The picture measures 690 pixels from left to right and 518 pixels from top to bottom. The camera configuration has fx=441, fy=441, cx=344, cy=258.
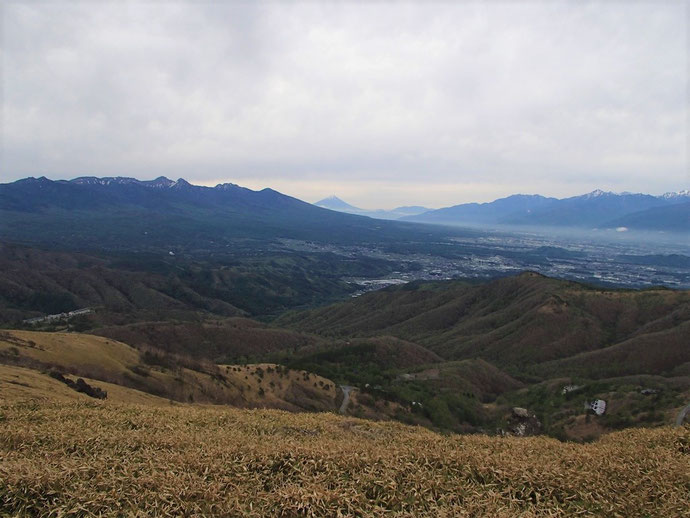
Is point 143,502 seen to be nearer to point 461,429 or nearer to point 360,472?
point 360,472

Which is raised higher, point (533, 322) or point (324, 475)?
point (324, 475)

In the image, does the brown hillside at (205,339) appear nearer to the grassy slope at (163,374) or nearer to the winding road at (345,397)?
the grassy slope at (163,374)

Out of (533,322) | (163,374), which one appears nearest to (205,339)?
(163,374)

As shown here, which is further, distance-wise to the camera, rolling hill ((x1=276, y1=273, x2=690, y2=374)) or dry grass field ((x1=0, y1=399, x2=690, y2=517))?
rolling hill ((x1=276, y1=273, x2=690, y2=374))

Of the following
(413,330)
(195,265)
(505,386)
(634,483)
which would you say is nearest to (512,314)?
(413,330)

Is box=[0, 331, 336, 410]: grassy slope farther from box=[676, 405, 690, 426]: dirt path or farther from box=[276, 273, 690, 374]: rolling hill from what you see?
box=[276, 273, 690, 374]: rolling hill

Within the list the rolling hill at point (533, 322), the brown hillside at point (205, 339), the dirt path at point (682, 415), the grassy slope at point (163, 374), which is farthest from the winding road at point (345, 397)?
the rolling hill at point (533, 322)

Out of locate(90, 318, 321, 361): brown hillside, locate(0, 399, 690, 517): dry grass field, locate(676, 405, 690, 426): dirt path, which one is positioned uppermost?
locate(0, 399, 690, 517): dry grass field

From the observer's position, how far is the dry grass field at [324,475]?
6910 mm

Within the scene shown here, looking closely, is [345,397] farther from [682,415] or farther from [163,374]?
[682,415]

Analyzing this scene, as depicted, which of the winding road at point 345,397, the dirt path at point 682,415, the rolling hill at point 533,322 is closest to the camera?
the dirt path at point 682,415

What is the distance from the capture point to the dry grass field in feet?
22.7

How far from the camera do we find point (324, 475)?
→ 26.3 ft

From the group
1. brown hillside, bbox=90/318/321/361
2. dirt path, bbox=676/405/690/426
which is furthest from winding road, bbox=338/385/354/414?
brown hillside, bbox=90/318/321/361
